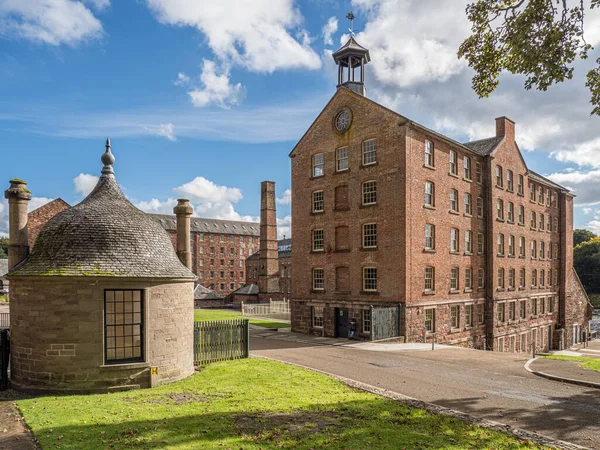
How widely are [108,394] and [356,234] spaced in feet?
66.3

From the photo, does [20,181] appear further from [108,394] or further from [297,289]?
[297,289]

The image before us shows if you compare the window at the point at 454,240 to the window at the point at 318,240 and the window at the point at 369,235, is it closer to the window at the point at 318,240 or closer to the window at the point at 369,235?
the window at the point at 369,235

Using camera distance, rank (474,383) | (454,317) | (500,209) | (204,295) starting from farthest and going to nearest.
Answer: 1. (204,295)
2. (500,209)
3. (454,317)
4. (474,383)

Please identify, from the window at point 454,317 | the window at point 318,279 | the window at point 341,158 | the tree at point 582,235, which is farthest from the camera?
the tree at point 582,235

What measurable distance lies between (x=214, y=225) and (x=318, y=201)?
62.5 metres

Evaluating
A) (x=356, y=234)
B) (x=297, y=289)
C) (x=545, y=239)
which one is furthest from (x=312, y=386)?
(x=545, y=239)

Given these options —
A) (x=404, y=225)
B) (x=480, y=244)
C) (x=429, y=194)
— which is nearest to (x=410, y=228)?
(x=404, y=225)

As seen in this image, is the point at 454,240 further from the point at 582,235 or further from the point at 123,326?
the point at 582,235

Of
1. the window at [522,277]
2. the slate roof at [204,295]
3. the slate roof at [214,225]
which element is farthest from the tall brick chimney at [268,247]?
the window at [522,277]

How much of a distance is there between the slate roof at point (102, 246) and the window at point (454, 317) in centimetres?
2223

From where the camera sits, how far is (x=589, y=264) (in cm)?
10112

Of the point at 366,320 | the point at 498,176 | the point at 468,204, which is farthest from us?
the point at 498,176

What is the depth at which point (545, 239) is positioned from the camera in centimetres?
4831

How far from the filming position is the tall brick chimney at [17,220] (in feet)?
54.6
